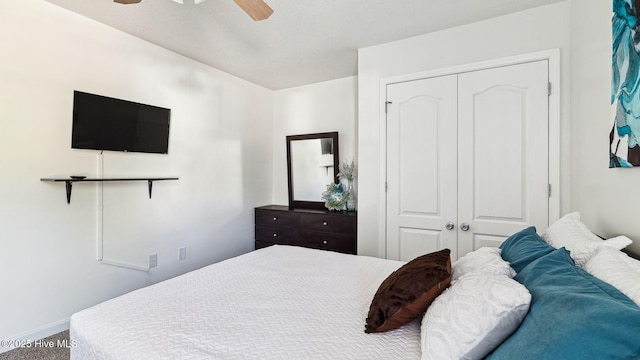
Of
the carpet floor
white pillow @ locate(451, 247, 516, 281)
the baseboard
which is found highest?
A: white pillow @ locate(451, 247, 516, 281)

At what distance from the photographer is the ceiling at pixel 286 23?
86.4 inches

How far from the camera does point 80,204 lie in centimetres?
234

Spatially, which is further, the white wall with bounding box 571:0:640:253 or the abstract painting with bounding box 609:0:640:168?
the white wall with bounding box 571:0:640:253

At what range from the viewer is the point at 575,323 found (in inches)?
23.9

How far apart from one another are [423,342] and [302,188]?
318cm

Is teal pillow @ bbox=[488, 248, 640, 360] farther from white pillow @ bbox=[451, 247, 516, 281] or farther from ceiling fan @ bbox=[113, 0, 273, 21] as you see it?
ceiling fan @ bbox=[113, 0, 273, 21]

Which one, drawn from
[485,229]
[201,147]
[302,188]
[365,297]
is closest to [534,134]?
[485,229]

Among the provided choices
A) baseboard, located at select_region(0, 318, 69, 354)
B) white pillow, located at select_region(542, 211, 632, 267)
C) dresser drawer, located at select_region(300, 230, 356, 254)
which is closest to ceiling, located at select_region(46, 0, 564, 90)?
white pillow, located at select_region(542, 211, 632, 267)

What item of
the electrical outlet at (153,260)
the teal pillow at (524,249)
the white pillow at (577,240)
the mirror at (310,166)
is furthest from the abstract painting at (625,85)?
the electrical outlet at (153,260)

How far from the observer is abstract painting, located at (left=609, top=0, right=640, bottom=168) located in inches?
45.2

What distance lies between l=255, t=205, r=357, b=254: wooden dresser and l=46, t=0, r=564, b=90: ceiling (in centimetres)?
178

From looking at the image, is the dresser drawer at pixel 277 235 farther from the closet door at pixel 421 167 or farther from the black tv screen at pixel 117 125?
the black tv screen at pixel 117 125

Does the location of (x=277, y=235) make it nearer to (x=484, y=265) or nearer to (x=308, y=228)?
(x=308, y=228)

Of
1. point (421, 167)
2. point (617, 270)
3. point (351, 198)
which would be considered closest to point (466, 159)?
point (421, 167)
